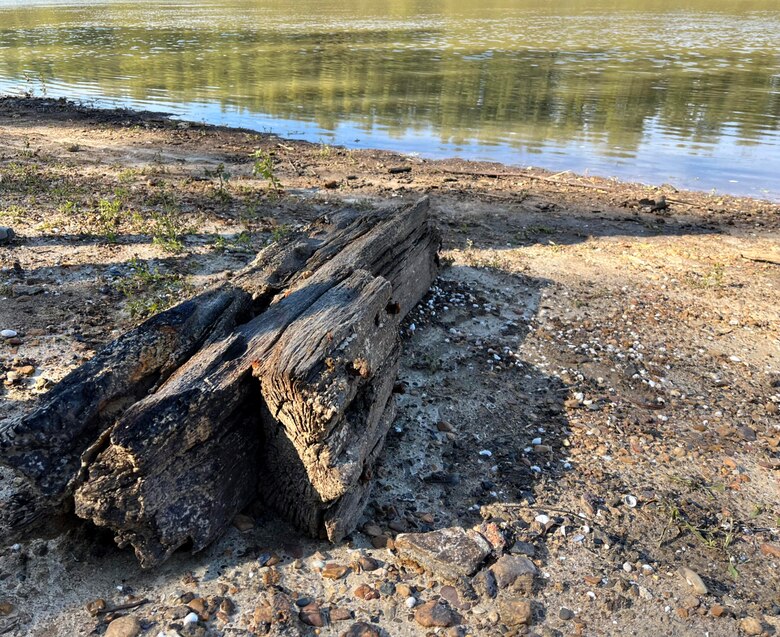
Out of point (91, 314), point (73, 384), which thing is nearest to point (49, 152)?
point (91, 314)

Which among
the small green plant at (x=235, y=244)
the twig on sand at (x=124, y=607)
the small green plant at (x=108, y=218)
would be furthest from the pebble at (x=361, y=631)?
the small green plant at (x=108, y=218)

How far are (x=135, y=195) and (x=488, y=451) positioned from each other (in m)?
7.08

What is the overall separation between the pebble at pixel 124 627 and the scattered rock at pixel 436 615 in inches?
50.5

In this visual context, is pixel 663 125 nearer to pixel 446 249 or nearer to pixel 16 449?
pixel 446 249

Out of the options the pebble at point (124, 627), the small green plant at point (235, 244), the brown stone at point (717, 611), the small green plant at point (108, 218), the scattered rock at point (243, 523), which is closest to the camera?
the pebble at point (124, 627)

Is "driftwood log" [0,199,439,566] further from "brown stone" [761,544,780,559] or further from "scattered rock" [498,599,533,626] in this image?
"brown stone" [761,544,780,559]

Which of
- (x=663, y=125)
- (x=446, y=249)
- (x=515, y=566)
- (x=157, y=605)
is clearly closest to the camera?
(x=157, y=605)

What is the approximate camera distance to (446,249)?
25.2 ft

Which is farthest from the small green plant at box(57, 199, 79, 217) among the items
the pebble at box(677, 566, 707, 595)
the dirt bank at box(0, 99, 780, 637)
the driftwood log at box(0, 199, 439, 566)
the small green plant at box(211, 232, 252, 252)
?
the pebble at box(677, 566, 707, 595)

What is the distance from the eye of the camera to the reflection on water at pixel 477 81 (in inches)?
560

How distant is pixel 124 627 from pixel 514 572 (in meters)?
1.89

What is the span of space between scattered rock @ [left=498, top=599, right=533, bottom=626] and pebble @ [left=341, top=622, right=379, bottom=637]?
2.04 ft

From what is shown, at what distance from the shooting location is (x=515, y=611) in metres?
3.02

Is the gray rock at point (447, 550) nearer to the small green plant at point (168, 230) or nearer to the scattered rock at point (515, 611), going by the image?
the scattered rock at point (515, 611)
